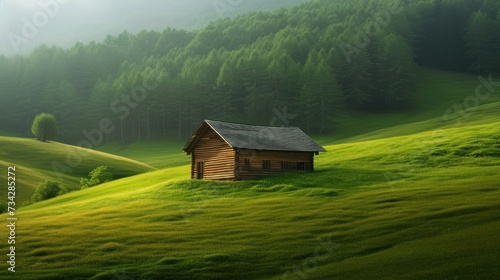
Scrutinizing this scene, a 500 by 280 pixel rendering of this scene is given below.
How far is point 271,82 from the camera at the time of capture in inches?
5468

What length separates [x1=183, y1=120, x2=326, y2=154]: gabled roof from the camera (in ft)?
188

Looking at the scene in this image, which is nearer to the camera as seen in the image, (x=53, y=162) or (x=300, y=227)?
(x=300, y=227)

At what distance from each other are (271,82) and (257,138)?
80.5 metres

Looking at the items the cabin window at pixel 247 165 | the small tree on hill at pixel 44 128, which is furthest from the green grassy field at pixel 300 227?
the small tree on hill at pixel 44 128

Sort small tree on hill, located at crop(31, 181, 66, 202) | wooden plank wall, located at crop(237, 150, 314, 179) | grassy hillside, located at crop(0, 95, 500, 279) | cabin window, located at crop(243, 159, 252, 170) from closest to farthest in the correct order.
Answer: grassy hillside, located at crop(0, 95, 500, 279) → wooden plank wall, located at crop(237, 150, 314, 179) → cabin window, located at crop(243, 159, 252, 170) → small tree on hill, located at crop(31, 181, 66, 202)

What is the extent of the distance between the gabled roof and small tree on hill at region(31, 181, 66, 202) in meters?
19.9

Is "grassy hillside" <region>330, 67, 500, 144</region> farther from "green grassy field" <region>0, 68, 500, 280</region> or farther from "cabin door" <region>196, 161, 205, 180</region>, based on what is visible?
"cabin door" <region>196, 161, 205, 180</region>

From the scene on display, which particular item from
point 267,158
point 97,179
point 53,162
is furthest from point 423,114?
point 53,162

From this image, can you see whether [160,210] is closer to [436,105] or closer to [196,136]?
[196,136]

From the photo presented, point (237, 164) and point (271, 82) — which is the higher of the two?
point (271, 82)

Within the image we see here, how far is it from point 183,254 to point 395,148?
130 ft

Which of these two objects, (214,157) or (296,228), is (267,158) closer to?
(214,157)

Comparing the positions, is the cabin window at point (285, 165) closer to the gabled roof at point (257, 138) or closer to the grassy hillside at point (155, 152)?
the gabled roof at point (257, 138)

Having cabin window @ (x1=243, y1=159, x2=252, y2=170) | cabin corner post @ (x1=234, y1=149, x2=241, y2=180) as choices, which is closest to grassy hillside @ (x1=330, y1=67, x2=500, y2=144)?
cabin window @ (x1=243, y1=159, x2=252, y2=170)
